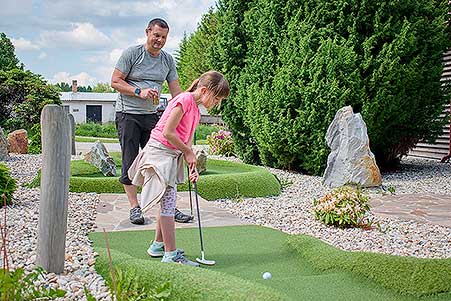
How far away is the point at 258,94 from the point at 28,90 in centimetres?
805

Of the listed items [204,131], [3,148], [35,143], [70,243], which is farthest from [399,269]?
[204,131]

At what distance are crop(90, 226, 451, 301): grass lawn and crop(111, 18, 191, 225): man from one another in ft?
2.19

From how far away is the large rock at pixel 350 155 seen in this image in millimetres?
7922

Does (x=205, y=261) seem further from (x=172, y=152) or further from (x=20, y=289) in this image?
(x=20, y=289)

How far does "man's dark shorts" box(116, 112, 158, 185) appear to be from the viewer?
5098 mm

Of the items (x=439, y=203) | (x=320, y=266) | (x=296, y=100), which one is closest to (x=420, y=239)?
(x=320, y=266)

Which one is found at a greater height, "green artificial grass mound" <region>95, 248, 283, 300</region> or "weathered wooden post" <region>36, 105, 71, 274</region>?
"weathered wooden post" <region>36, 105, 71, 274</region>

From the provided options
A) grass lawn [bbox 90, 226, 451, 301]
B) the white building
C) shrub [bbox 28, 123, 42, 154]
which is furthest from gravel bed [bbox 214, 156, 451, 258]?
the white building

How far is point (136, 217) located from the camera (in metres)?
5.20

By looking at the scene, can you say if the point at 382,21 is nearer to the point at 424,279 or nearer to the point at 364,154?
the point at 364,154

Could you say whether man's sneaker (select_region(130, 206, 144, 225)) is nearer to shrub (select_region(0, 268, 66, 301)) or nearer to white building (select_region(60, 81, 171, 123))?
shrub (select_region(0, 268, 66, 301))

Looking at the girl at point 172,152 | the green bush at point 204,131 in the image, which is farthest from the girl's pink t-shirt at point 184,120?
the green bush at point 204,131

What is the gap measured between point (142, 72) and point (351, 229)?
2480 mm

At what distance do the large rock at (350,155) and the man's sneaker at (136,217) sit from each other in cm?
368
